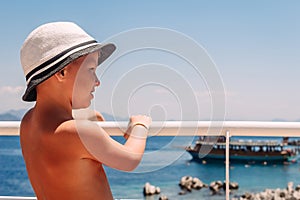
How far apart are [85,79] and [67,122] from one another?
0.11 m

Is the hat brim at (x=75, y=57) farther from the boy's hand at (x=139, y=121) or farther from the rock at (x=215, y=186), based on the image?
the rock at (x=215, y=186)

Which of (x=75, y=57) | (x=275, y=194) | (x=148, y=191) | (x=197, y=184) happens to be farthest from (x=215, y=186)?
(x=75, y=57)

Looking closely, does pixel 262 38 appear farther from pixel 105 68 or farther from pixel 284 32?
pixel 105 68

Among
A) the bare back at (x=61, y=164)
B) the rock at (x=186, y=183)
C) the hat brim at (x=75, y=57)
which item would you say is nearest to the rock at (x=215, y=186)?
the rock at (x=186, y=183)

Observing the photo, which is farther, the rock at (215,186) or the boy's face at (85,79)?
the rock at (215,186)

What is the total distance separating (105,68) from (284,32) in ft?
141

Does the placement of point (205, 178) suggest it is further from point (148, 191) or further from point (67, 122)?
point (67, 122)

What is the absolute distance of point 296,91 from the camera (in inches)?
1662

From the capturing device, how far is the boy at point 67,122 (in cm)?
114

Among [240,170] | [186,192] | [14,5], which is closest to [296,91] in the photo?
[240,170]

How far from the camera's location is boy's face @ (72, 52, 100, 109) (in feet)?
3.84

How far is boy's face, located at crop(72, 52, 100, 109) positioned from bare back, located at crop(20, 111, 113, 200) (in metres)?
0.07

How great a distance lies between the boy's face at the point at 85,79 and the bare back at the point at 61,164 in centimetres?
7

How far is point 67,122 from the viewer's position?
116 centimetres
